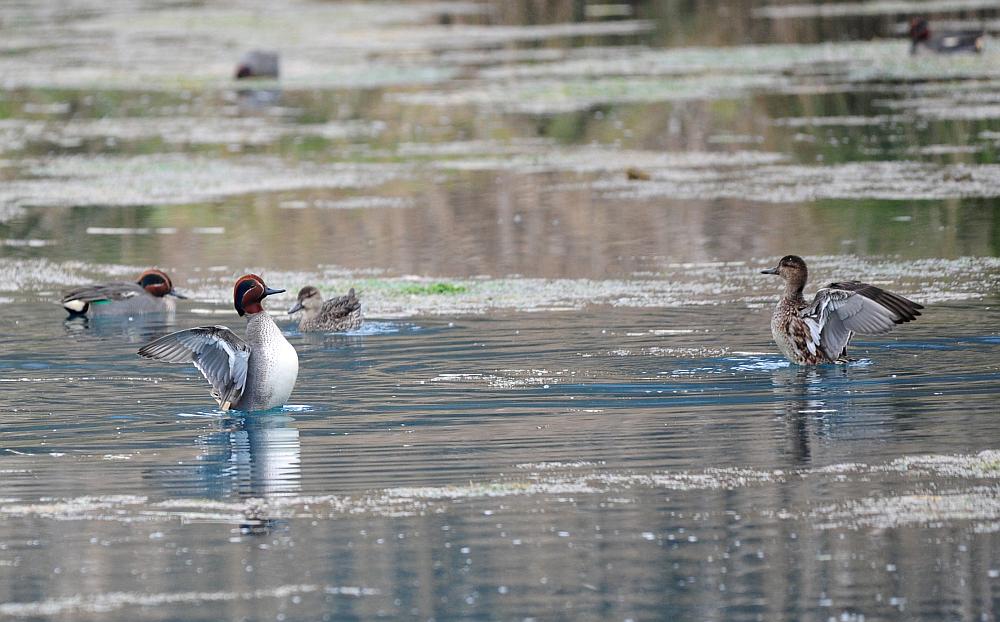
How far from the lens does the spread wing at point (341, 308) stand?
13.5 metres

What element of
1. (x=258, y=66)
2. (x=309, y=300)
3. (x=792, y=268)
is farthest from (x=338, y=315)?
(x=258, y=66)

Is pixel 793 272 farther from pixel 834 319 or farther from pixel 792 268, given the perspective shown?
pixel 834 319

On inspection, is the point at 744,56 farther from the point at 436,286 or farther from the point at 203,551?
the point at 203,551

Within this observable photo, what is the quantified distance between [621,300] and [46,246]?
685cm

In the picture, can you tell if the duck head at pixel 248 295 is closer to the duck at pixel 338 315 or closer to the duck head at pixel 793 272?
the duck at pixel 338 315

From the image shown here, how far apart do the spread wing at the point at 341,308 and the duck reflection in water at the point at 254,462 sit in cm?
253

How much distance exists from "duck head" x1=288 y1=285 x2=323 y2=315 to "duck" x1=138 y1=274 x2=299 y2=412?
2864 millimetres

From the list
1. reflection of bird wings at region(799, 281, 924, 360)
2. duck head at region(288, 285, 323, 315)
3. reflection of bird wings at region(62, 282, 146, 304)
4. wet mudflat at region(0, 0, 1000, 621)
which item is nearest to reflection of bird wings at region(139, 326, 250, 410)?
wet mudflat at region(0, 0, 1000, 621)

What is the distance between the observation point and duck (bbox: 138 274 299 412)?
10.8m

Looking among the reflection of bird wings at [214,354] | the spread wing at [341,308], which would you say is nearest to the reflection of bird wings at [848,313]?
the spread wing at [341,308]

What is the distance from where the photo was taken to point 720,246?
16.9m

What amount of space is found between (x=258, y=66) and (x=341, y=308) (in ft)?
64.8

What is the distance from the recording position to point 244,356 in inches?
433

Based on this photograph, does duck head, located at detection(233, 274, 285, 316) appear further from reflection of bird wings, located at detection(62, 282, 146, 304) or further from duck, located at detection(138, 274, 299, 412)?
reflection of bird wings, located at detection(62, 282, 146, 304)
